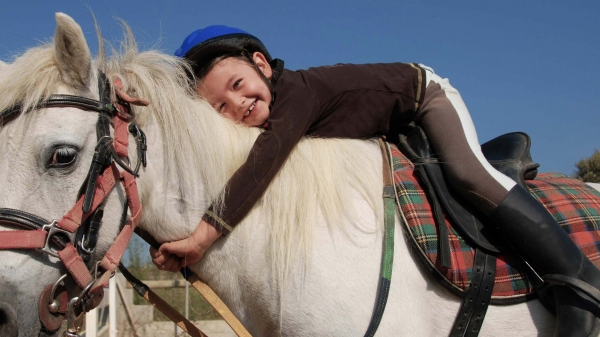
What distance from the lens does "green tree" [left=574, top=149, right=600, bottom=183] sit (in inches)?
317

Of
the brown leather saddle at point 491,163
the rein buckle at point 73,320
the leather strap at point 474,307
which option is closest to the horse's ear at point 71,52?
the rein buckle at point 73,320

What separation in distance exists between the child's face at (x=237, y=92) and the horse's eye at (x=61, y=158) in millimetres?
760

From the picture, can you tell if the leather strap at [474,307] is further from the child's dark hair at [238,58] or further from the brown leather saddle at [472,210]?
the child's dark hair at [238,58]

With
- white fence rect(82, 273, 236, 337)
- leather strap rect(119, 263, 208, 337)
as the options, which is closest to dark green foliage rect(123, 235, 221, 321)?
white fence rect(82, 273, 236, 337)

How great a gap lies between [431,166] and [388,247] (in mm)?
469

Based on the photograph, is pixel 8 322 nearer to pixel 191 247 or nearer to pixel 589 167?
pixel 191 247

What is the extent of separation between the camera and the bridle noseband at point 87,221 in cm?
174

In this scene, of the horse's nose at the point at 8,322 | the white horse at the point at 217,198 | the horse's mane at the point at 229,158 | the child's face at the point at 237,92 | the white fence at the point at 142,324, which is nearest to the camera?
the horse's nose at the point at 8,322

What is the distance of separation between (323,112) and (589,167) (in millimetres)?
8087

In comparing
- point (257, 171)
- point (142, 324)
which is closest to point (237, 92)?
point (257, 171)

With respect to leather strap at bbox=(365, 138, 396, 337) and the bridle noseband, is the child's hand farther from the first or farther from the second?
leather strap at bbox=(365, 138, 396, 337)

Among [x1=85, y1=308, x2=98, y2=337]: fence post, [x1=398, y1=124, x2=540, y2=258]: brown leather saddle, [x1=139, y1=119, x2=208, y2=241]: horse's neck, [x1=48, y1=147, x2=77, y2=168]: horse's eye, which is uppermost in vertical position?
[x1=398, y1=124, x2=540, y2=258]: brown leather saddle

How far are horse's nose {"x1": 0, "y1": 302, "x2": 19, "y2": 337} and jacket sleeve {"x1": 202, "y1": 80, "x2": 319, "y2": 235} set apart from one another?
2.48 feet

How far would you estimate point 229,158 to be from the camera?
2.18 m
